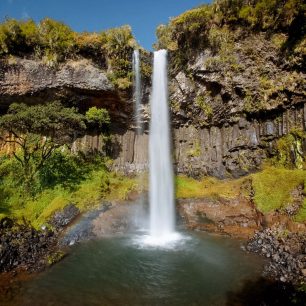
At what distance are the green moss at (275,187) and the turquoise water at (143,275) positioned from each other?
314cm

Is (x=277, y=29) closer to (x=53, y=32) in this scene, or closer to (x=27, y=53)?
(x=53, y=32)

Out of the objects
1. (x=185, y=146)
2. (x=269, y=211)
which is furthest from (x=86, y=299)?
(x=185, y=146)

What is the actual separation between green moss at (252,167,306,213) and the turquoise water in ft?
10.3

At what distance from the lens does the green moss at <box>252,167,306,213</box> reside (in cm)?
1565

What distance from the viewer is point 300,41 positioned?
18.1m

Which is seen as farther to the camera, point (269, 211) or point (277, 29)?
point (277, 29)

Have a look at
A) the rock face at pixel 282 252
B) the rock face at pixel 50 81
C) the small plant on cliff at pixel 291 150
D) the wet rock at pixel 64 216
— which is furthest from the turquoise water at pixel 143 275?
the rock face at pixel 50 81

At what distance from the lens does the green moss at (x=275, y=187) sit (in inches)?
616

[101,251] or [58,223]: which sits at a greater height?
[58,223]

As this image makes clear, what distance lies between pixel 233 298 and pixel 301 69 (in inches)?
612

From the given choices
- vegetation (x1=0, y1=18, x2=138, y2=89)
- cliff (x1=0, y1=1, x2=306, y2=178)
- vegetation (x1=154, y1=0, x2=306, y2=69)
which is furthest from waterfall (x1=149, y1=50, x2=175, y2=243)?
vegetation (x1=0, y1=18, x2=138, y2=89)

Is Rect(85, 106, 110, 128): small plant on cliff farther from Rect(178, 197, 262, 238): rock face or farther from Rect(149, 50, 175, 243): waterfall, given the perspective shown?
Rect(178, 197, 262, 238): rock face

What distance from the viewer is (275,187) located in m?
16.6

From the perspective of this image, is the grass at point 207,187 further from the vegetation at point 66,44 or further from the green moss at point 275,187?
the vegetation at point 66,44
